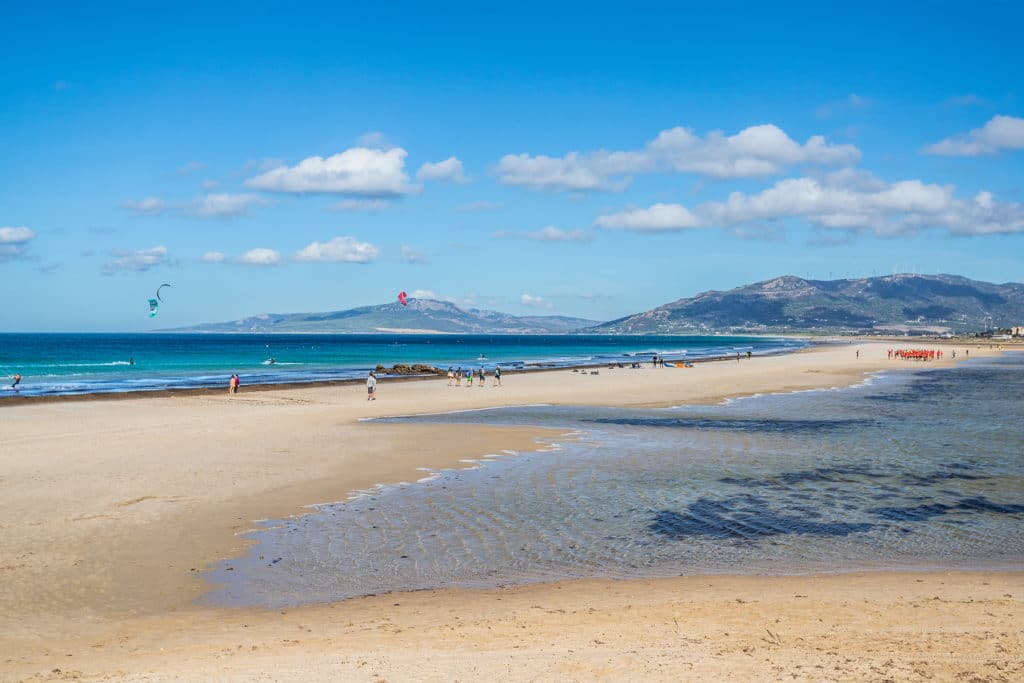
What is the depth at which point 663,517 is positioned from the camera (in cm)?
1495

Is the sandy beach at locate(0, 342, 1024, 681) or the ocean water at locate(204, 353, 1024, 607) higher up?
the sandy beach at locate(0, 342, 1024, 681)

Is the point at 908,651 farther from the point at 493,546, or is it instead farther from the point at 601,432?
the point at 601,432

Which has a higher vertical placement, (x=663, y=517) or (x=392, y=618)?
(x=392, y=618)

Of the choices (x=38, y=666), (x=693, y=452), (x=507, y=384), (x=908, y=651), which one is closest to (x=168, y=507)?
(x=38, y=666)

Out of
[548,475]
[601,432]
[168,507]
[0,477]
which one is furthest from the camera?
[601,432]

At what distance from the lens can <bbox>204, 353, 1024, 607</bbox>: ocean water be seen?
38.3 ft

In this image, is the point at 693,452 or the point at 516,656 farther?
the point at 693,452

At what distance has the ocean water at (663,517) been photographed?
1168cm

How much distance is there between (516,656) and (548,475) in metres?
11.5

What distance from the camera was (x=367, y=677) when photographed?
7168mm

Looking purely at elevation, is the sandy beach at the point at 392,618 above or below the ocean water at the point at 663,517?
above

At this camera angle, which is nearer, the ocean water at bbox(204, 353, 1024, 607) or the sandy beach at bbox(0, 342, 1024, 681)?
the sandy beach at bbox(0, 342, 1024, 681)

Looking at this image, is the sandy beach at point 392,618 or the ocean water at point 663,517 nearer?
the sandy beach at point 392,618

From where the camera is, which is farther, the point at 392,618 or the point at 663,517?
the point at 663,517
